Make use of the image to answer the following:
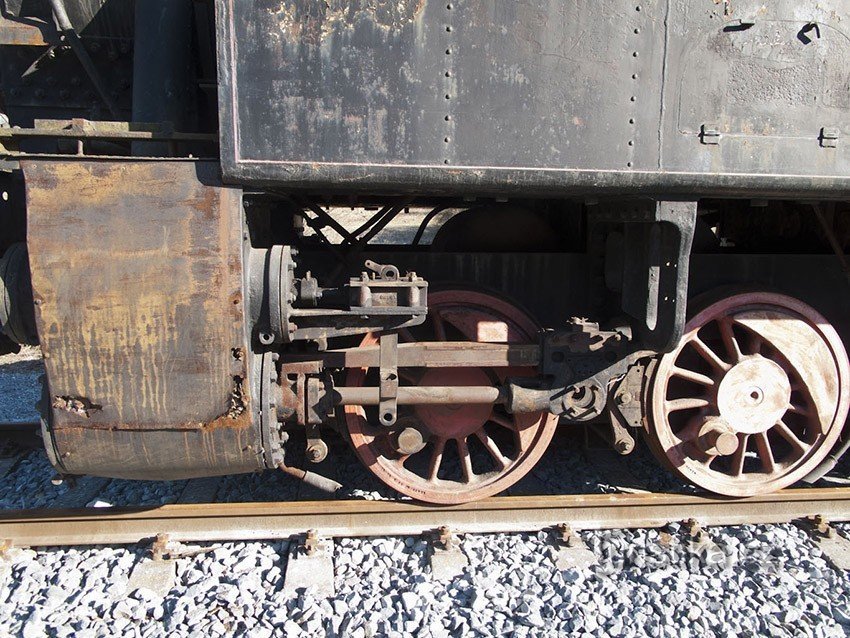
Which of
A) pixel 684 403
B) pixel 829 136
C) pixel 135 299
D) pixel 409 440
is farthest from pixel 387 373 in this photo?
pixel 829 136

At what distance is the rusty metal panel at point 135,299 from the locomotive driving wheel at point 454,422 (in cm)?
93

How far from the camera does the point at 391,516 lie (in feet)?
11.1

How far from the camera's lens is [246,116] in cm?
242

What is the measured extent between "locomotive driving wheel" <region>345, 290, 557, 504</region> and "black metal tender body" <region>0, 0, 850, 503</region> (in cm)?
18

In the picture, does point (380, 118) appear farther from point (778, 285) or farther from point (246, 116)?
point (778, 285)

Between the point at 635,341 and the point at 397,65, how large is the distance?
1.85 metres

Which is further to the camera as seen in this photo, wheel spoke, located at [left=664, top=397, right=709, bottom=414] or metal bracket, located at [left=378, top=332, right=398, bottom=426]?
wheel spoke, located at [left=664, top=397, right=709, bottom=414]

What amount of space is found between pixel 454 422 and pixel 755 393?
170 cm

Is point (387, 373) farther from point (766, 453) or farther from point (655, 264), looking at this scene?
point (766, 453)

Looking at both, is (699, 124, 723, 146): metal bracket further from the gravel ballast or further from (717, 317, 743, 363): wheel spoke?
the gravel ballast

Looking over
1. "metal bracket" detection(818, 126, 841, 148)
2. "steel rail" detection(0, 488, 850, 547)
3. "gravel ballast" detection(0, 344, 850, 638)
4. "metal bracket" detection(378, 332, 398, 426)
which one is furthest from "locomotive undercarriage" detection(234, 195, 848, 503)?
"metal bracket" detection(818, 126, 841, 148)

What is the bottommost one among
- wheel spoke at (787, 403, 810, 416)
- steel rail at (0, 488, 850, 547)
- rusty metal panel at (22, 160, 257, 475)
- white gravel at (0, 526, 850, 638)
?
white gravel at (0, 526, 850, 638)

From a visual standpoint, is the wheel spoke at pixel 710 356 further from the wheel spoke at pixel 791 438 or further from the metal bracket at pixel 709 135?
the metal bracket at pixel 709 135

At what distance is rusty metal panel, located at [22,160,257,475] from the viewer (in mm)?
2480
